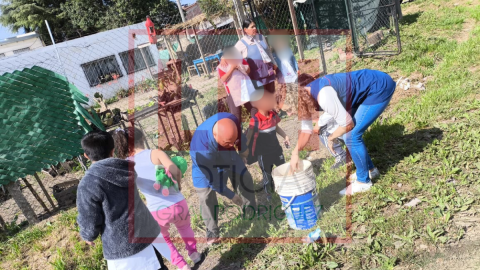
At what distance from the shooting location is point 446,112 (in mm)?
4336

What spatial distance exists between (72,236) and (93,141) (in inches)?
110

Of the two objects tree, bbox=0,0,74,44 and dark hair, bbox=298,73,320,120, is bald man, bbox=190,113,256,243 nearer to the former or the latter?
dark hair, bbox=298,73,320,120

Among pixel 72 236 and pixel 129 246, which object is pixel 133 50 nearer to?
pixel 72 236

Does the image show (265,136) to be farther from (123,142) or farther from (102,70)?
(102,70)

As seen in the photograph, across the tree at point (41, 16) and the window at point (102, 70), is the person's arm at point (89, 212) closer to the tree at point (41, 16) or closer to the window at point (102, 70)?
the window at point (102, 70)

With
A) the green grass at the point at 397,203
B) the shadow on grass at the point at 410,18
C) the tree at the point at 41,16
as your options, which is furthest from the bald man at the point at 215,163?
the tree at the point at 41,16

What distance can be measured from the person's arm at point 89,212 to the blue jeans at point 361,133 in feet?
7.64

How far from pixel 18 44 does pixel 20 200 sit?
82.5ft

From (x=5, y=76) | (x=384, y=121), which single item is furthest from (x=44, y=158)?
(x=384, y=121)

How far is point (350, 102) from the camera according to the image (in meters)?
3.10

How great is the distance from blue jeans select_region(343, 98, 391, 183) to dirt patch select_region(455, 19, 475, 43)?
5.47 m

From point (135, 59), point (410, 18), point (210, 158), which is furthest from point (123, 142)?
point (135, 59)

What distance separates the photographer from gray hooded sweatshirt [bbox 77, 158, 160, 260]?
2.11m

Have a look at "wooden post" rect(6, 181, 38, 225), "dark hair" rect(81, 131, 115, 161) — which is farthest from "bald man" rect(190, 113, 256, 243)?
"wooden post" rect(6, 181, 38, 225)
